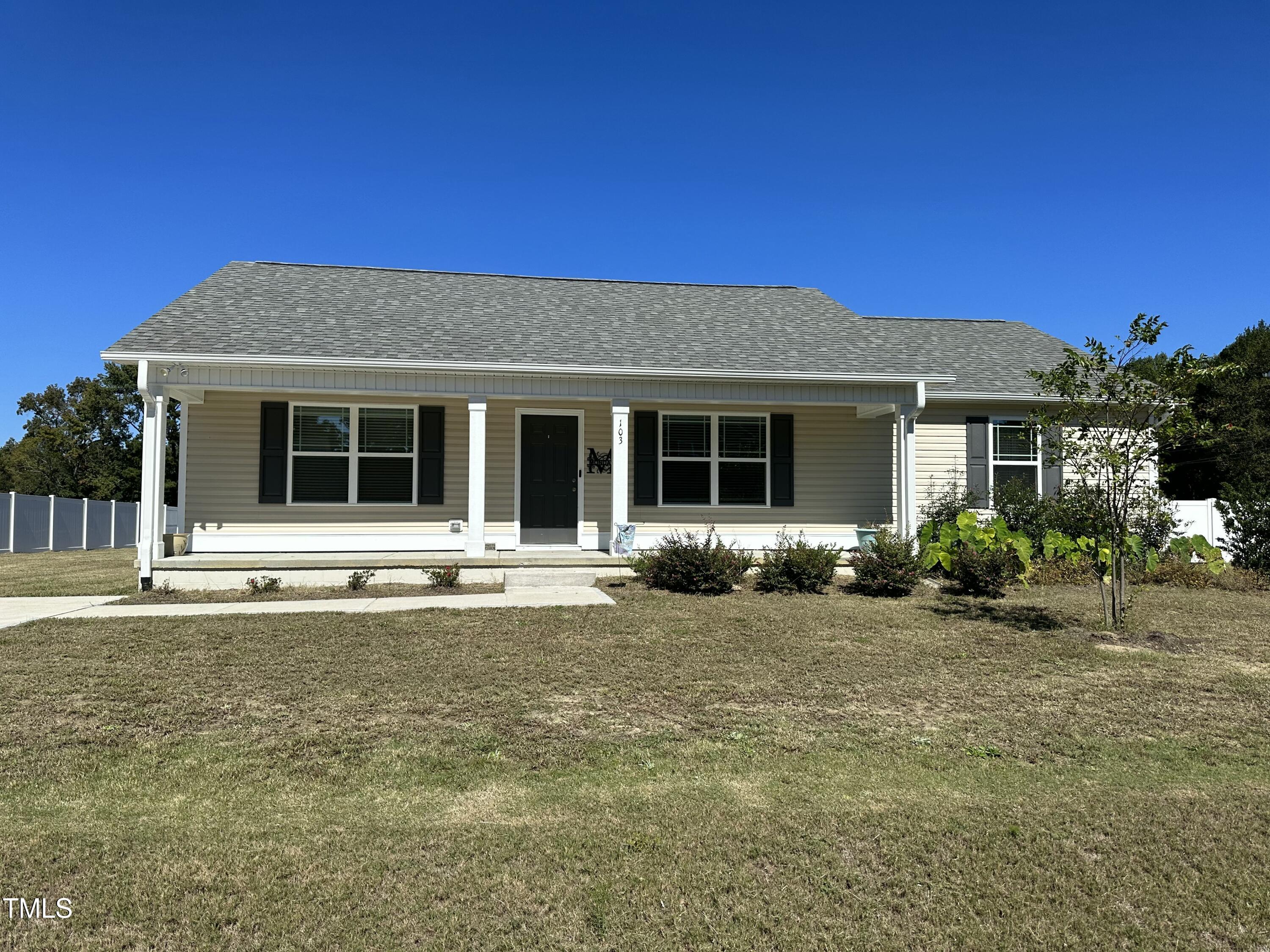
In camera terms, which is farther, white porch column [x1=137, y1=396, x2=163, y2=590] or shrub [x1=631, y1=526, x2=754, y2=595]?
white porch column [x1=137, y1=396, x2=163, y2=590]

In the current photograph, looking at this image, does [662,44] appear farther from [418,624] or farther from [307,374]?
[418,624]

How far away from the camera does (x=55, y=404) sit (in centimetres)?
4472

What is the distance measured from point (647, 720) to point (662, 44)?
44.8 ft

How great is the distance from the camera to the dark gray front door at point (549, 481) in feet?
43.1

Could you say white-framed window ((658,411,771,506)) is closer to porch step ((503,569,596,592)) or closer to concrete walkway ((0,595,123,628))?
porch step ((503,569,596,592))

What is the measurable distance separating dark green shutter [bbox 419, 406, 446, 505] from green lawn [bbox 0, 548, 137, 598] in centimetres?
423

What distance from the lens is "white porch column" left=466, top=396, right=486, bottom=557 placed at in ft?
37.7

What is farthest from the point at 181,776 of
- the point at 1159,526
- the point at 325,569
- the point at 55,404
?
the point at 55,404

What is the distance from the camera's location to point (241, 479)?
1236 centimetres

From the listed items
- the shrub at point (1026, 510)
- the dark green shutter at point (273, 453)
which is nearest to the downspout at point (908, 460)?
the shrub at point (1026, 510)

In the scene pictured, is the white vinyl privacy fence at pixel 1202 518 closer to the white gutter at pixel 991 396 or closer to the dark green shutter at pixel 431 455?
the white gutter at pixel 991 396

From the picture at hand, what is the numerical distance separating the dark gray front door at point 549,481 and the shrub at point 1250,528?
10538 mm

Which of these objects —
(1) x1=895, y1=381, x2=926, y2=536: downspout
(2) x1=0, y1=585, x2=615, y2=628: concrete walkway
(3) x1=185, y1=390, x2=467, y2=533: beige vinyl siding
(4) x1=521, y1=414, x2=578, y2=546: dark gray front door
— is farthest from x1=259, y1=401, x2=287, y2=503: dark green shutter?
(1) x1=895, y1=381, x2=926, y2=536: downspout

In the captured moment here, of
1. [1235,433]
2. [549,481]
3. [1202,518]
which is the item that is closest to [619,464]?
[549,481]
